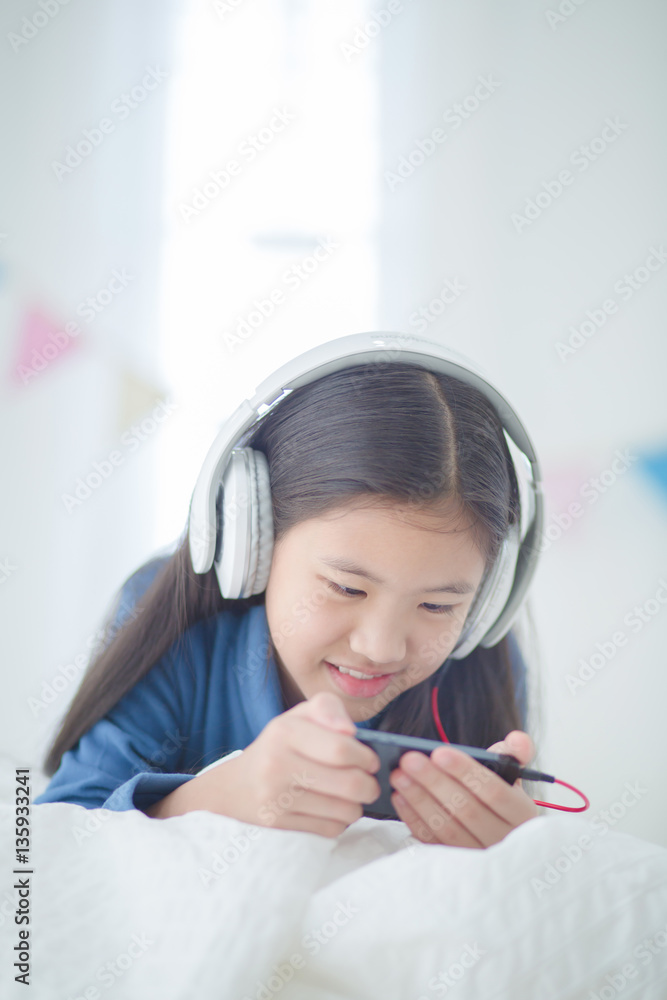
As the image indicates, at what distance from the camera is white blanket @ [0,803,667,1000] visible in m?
0.41

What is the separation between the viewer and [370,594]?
0.70m

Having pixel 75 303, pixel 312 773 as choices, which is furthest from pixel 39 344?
pixel 312 773

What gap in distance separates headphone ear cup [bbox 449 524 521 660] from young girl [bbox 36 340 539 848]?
14 millimetres

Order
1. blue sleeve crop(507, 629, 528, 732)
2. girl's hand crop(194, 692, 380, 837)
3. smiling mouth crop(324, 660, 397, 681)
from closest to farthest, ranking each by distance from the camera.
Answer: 1. girl's hand crop(194, 692, 380, 837)
2. smiling mouth crop(324, 660, 397, 681)
3. blue sleeve crop(507, 629, 528, 732)

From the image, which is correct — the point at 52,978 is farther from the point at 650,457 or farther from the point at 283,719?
the point at 650,457

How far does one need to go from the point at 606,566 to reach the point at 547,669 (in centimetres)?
23

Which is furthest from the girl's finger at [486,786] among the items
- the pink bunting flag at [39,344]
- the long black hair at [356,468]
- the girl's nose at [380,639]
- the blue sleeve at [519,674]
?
the pink bunting flag at [39,344]

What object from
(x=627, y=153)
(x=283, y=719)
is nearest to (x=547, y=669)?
(x=283, y=719)

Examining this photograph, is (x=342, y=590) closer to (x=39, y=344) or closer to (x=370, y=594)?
(x=370, y=594)

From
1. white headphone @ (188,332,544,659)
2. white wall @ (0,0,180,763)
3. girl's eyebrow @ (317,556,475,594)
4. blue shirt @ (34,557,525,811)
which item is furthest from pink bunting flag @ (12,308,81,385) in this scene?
girl's eyebrow @ (317,556,475,594)

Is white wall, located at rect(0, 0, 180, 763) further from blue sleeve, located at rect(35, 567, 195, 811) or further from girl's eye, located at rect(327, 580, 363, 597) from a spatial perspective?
girl's eye, located at rect(327, 580, 363, 597)

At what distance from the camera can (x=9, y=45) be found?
1.41 metres

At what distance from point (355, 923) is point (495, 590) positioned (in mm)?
401

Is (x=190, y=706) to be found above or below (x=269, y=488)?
below
